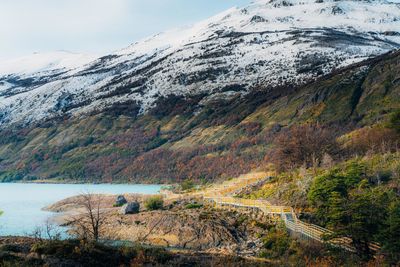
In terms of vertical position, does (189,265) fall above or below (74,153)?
above

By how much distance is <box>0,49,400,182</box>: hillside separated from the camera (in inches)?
5108

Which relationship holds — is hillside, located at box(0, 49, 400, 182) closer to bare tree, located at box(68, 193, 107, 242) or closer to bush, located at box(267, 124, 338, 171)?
bush, located at box(267, 124, 338, 171)

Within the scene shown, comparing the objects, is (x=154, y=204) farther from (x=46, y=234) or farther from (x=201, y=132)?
(x=201, y=132)

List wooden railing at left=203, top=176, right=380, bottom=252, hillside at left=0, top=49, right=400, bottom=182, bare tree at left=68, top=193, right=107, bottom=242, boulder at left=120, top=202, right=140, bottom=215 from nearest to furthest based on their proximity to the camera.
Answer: wooden railing at left=203, top=176, right=380, bottom=252 → bare tree at left=68, top=193, right=107, bottom=242 → boulder at left=120, top=202, right=140, bottom=215 → hillside at left=0, top=49, right=400, bottom=182

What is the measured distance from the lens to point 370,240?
104 ft

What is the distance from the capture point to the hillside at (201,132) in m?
130

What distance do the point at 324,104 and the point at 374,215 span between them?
111 m

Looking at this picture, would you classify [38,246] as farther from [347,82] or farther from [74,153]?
[74,153]

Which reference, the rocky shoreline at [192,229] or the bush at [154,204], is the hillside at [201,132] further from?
the rocky shoreline at [192,229]

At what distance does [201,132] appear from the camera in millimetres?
165625

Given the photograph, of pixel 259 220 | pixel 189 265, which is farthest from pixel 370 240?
pixel 259 220

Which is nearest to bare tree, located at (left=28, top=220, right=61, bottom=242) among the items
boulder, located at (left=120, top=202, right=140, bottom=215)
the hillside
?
boulder, located at (left=120, top=202, right=140, bottom=215)

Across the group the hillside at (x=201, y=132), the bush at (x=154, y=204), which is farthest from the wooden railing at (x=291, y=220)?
the hillside at (x=201, y=132)

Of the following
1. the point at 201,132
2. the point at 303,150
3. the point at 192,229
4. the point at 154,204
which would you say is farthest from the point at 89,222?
the point at 201,132
